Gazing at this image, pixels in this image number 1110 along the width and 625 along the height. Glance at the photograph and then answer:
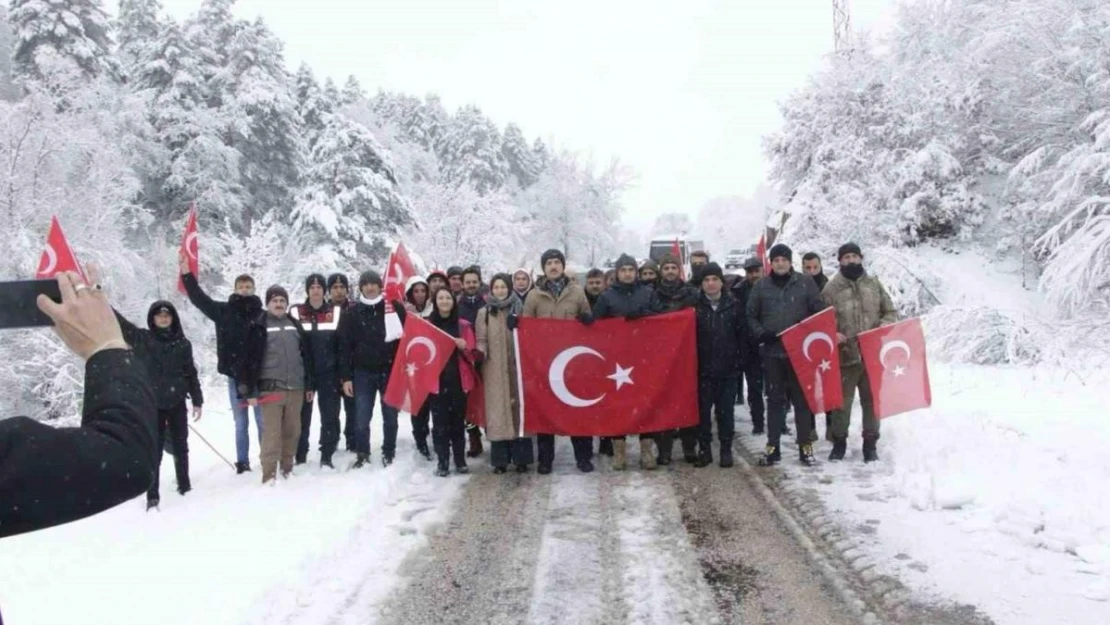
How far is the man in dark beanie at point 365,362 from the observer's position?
27.8 feet

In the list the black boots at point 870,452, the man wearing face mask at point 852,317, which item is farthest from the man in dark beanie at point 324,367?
the black boots at point 870,452

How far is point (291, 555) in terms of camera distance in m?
5.52

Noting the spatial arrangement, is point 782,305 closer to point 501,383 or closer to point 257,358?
point 501,383

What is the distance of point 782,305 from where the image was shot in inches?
323

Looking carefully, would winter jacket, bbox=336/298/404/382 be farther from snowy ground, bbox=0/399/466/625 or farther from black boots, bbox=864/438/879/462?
black boots, bbox=864/438/879/462

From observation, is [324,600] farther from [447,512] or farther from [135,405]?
[135,405]

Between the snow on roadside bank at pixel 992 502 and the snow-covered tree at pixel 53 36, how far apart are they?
1193 inches

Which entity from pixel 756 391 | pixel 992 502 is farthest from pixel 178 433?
pixel 992 502

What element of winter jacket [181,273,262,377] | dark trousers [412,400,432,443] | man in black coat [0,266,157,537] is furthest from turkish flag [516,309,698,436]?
man in black coat [0,266,157,537]

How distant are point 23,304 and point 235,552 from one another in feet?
15.3

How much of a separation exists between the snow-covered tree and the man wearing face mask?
97.2ft

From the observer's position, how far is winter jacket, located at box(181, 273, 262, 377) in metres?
7.82

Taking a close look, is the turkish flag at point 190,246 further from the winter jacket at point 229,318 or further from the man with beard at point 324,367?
the man with beard at point 324,367

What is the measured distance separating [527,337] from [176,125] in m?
28.4
